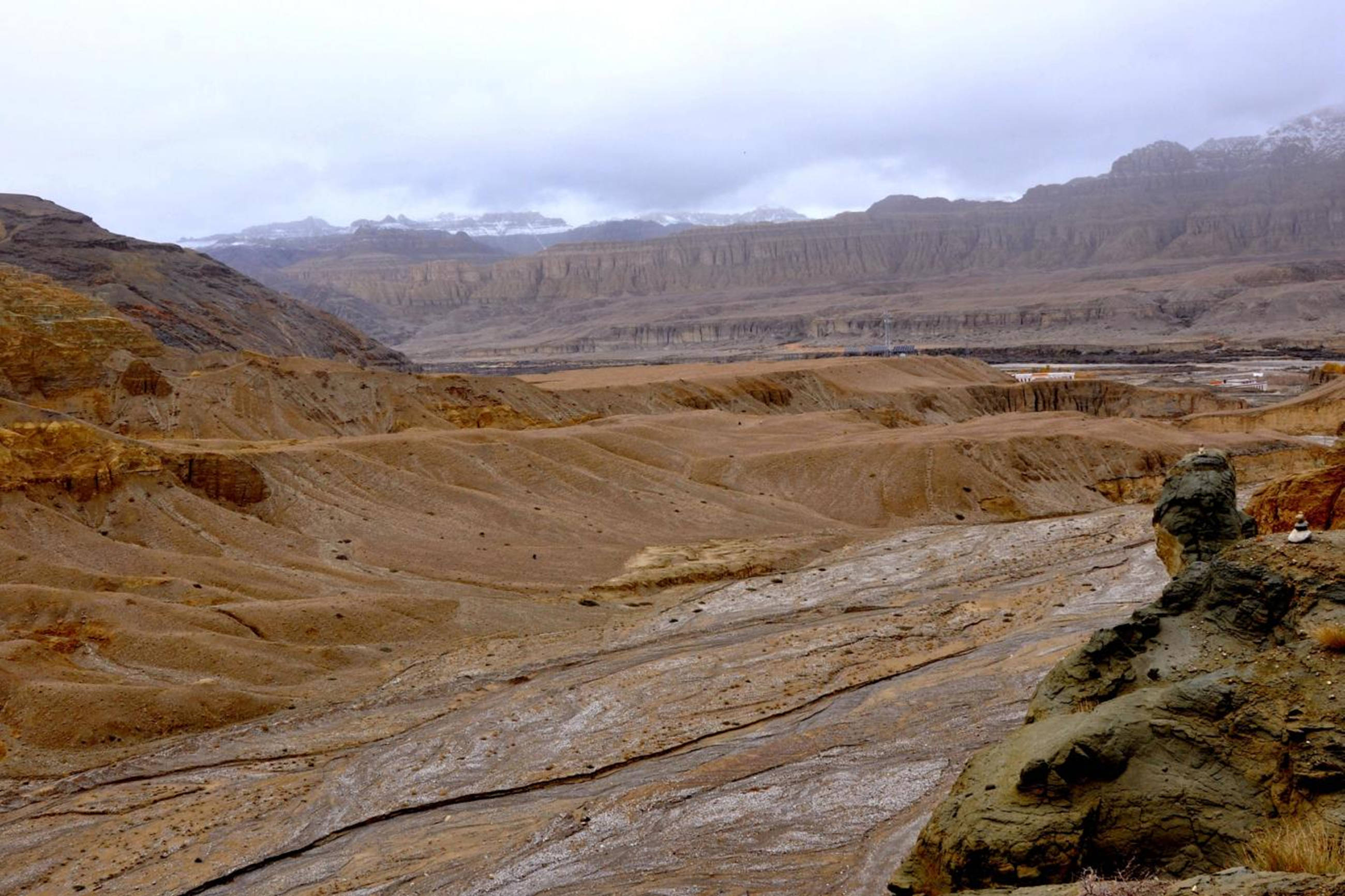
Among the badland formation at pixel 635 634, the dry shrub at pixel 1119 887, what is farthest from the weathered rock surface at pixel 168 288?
the dry shrub at pixel 1119 887

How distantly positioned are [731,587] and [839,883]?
14.6 m

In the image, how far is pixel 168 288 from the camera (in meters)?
65.8

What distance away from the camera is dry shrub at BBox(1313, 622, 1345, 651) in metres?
7.16

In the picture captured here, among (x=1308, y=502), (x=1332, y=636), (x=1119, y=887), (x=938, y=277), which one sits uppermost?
(x=938, y=277)

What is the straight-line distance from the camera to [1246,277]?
124 meters

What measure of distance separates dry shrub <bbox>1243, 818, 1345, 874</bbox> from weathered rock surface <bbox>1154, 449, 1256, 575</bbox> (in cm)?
571

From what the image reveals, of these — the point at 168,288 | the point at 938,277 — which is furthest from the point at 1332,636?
the point at 938,277

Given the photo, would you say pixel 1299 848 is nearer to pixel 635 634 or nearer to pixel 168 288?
pixel 635 634

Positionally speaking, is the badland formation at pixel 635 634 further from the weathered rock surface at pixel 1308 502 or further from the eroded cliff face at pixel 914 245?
the eroded cliff face at pixel 914 245

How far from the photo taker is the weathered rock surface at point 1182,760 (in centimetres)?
670

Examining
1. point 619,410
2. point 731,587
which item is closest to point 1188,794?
point 731,587

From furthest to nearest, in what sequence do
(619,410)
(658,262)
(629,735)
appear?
Result: (658,262) < (619,410) < (629,735)

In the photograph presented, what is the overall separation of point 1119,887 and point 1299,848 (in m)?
1.10

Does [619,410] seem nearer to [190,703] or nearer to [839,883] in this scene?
[190,703]
